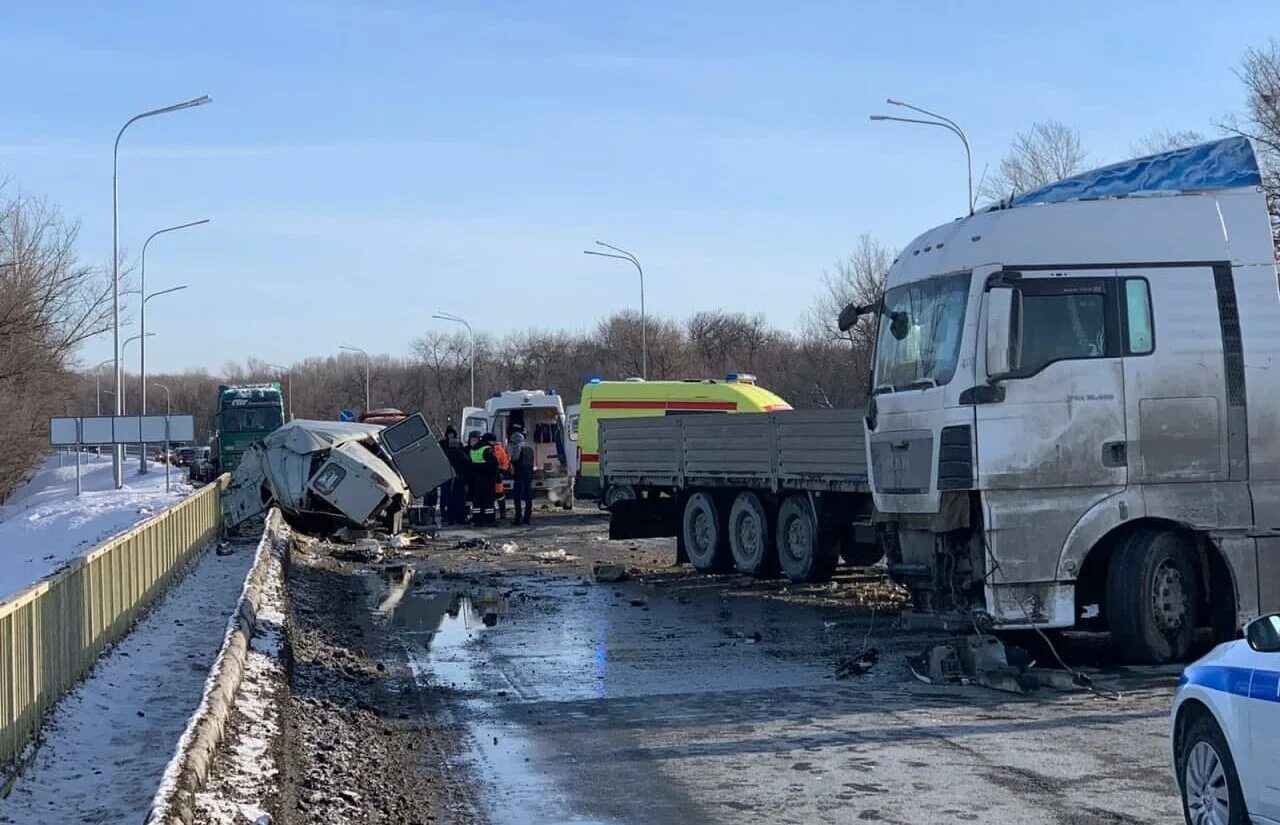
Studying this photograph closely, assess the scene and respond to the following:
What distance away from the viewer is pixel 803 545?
16.6 meters

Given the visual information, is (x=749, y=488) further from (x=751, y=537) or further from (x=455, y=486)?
(x=455, y=486)

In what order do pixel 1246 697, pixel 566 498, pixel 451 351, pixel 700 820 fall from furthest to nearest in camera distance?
1. pixel 451 351
2. pixel 566 498
3. pixel 700 820
4. pixel 1246 697

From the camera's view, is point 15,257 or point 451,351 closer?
point 15,257

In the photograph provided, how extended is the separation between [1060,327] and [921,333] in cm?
111

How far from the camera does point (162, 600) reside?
16.3 meters

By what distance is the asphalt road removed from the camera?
23.5 feet

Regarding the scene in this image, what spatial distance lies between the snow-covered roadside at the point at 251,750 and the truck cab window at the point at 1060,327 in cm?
582

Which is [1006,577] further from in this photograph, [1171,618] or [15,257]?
[15,257]

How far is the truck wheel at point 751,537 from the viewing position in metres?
17.4

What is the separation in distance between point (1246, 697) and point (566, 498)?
27923 millimetres

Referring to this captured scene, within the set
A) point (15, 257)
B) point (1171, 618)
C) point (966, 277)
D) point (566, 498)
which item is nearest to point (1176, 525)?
point (1171, 618)

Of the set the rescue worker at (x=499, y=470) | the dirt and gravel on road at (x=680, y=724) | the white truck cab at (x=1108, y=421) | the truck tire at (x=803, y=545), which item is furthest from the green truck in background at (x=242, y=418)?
the white truck cab at (x=1108, y=421)

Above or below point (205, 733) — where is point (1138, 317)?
above

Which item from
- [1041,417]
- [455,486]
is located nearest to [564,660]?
[1041,417]
